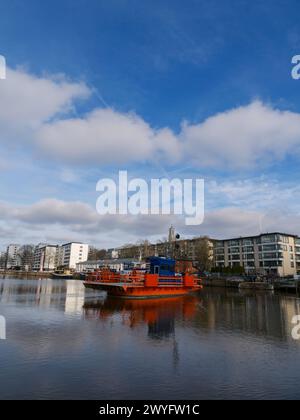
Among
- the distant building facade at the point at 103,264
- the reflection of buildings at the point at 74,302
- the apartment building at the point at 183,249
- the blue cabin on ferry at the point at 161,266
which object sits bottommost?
the reflection of buildings at the point at 74,302

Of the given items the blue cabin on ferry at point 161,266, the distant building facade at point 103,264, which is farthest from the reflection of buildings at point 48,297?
the distant building facade at point 103,264

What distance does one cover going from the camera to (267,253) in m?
102

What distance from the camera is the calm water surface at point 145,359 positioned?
11008 millimetres

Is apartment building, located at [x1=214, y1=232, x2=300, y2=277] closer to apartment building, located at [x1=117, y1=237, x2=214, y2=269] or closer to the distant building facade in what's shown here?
apartment building, located at [x1=117, y1=237, x2=214, y2=269]

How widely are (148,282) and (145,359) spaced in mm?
28146

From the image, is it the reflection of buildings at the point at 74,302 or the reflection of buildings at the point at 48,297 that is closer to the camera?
the reflection of buildings at the point at 74,302

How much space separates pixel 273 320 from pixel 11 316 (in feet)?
74.7

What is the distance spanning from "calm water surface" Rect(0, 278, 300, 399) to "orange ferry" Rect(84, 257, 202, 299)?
16.8m

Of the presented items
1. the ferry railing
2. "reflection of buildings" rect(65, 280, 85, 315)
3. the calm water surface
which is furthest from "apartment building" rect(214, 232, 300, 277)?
the calm water surface

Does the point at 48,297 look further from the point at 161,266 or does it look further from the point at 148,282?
the point at 161,266

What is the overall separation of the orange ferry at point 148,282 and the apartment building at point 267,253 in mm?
56444

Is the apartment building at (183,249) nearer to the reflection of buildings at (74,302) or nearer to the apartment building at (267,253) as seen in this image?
the apartment building at (267,253)

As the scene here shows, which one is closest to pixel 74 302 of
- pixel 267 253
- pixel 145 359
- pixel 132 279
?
pixel 132 279
